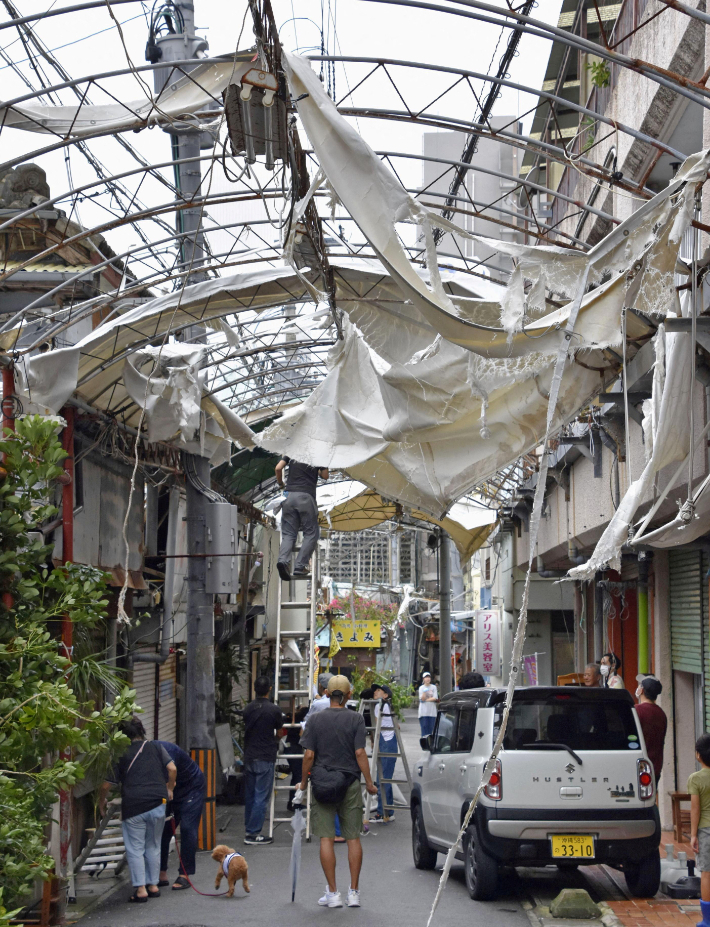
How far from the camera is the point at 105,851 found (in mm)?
11688

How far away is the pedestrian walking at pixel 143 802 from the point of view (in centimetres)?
Answer: 1048

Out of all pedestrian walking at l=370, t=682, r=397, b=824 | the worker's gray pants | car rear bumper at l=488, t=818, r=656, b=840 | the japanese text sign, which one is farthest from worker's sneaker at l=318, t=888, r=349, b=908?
the japanese text sign

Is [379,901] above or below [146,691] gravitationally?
below

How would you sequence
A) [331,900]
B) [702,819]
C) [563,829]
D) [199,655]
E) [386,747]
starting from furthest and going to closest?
[386,747]
[199,655]
[331,900]
[563,829]
[702,819]

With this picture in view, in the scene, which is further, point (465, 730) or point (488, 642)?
point (488, 642)

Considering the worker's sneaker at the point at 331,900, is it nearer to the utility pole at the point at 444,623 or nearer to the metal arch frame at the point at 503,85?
the metal arch frame at the point at 503,85

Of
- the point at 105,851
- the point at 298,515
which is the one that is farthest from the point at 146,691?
the point at 105,851

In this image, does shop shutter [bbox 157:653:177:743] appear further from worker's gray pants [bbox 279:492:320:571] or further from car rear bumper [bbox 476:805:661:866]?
car rear bumper [bbox 476:805:661:866]

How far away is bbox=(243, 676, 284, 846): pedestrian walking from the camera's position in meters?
14.1

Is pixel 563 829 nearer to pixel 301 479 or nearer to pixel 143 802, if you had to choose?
pixel 143 802

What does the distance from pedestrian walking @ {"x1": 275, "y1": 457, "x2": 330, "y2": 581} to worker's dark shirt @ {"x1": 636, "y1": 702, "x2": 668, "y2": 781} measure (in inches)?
190

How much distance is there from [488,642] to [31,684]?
2699 cm

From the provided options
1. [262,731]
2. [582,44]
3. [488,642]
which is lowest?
[262,731]

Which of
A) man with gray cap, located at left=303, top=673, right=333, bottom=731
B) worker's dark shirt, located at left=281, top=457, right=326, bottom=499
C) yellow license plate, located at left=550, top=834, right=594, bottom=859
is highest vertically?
worker's dark shirt, located at left=281, top=457, right=326, bottom=499
